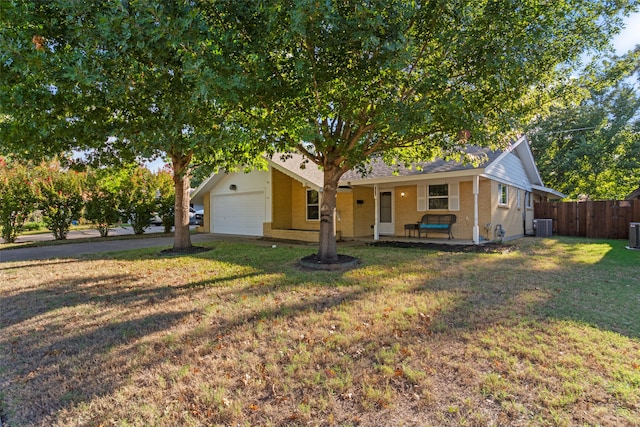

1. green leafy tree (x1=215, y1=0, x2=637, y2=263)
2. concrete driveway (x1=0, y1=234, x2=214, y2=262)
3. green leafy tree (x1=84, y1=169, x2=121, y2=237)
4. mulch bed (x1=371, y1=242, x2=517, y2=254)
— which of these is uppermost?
green leafy tree (x1=215, y1=0, x2=637, y2=263)

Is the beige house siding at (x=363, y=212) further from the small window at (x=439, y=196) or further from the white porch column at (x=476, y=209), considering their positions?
the white porch column at (x=476, y=209)

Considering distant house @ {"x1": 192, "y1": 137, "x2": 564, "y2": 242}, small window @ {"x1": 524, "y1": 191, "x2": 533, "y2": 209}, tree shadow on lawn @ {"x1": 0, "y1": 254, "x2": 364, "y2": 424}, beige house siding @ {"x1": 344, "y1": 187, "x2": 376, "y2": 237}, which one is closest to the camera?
tree shadow on lawn @ {"x1": 0, "y1": 254, "x2": 364, "y2": 424}

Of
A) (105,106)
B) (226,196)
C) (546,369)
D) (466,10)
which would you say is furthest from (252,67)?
(226,196)

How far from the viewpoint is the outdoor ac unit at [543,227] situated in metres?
16.0

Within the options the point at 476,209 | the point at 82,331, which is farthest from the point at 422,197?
the point at 82,331

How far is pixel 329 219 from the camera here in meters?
8.28

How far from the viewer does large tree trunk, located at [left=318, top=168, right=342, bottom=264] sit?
8148 mm

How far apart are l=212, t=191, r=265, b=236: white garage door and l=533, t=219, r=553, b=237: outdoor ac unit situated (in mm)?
12906

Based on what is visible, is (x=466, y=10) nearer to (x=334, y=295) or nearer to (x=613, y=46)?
(x=613, y=46)

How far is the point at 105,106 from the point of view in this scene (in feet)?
20.7

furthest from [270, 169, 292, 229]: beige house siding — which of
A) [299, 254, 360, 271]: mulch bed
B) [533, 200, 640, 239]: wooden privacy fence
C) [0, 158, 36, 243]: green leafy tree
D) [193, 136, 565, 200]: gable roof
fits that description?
[533, 200, 640, 239]: wooden privacy fence

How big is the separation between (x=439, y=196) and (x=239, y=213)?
32.1 ft

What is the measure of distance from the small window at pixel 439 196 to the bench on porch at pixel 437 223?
360 mm

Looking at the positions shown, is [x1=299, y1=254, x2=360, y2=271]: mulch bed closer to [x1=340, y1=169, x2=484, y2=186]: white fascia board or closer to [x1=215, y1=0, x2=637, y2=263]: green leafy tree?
[x1=215, y1=0, x2=637, y2=263]: green leafy tree
